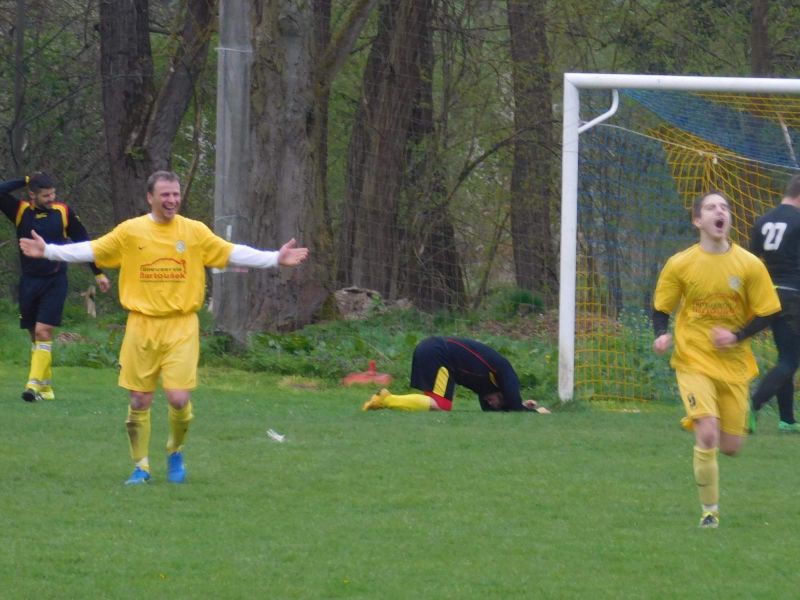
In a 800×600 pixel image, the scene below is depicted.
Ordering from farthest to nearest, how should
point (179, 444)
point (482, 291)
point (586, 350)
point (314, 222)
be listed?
1. point (482, 291)
2. point (314, 222)
3. point (586, 350)
4. point (179, 444)

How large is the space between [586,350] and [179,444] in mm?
5534

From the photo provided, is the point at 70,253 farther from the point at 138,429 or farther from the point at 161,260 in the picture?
the point at 138,429

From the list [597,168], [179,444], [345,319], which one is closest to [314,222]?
[345,319]

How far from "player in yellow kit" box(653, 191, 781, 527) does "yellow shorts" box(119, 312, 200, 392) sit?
2.75m

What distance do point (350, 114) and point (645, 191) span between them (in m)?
10.3

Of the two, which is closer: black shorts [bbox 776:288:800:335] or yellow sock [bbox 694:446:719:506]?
yellow sock [bbox 694:446:719:506]

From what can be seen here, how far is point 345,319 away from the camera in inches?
670

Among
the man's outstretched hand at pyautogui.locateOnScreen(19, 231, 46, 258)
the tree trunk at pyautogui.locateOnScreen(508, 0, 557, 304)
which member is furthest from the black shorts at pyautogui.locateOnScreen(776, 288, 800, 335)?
the tree trunk at pyautogui.locateOnScreen(508, 0, 557, 304)

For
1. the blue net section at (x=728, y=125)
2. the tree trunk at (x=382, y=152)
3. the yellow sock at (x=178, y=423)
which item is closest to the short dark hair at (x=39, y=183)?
the yellow sock at (x=178, y=423)

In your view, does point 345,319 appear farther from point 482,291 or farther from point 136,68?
point 136,68

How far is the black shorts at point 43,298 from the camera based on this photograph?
39.1ft

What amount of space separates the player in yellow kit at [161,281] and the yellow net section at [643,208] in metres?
5.47

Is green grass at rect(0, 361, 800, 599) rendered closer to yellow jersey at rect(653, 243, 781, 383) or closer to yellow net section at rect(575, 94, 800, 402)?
yellow jersey at rect(653, 243, 781, 383)

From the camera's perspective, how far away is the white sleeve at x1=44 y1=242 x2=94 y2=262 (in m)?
8.16
